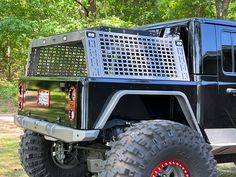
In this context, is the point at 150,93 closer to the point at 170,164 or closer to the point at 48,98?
the point at 170,164

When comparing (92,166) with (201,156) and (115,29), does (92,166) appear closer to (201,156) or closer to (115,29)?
(201,156)

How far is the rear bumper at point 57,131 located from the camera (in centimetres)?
402

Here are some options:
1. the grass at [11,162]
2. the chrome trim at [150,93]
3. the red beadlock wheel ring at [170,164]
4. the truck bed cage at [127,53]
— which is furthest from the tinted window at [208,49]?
the grass at [11,162]

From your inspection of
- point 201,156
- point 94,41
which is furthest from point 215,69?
point 94,41

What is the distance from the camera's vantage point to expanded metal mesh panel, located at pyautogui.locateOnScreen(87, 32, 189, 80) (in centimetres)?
428

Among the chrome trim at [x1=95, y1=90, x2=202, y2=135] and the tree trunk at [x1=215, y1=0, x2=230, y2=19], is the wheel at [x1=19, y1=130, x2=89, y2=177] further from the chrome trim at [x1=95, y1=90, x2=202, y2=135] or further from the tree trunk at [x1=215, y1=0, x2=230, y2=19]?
the tree trunk at [x1=215, y1=0, x2=230, y2=19]

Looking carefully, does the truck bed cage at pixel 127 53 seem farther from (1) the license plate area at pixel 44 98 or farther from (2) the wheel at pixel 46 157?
(2) the wheel at pixel 46 157

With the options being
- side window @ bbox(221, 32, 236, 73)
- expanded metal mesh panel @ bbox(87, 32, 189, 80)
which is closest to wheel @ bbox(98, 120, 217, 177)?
expanded metal mesh panel @ bbox(87, 32, 189, 80)

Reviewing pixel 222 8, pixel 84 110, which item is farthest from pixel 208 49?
pixel 222 8

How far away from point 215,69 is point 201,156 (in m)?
1.11

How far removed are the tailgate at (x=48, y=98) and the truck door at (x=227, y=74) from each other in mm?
1720

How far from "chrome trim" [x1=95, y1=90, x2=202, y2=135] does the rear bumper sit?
13 centimetres

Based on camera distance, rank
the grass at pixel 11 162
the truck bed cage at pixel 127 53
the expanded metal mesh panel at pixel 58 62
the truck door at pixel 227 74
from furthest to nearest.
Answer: the grass at pixel 11 162, the expanded metal mesh panel at pixel 58 62, the truck door at pixel 227 74, the truck bed cage at pixel 127 53

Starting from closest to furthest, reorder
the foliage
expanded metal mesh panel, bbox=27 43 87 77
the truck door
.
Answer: the truck door, expanded metal mesh panel, bbox=27 43 87 77, the foliage
